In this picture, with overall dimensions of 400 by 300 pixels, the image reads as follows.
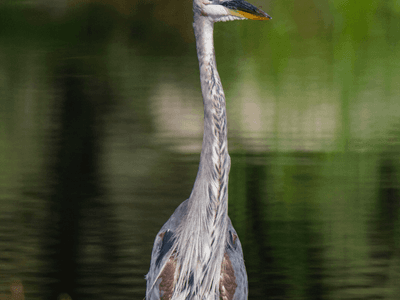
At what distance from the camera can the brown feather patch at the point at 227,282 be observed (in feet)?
9.07

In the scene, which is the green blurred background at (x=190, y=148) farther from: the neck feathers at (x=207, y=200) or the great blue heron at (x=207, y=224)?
the neck feathers at (x=207, y=200)

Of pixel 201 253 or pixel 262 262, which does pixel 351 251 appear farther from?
pixel 201 253

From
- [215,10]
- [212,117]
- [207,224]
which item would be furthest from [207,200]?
[215,10]

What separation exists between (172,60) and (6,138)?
6.86 meters

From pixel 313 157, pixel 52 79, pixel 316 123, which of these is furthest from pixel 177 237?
pixel 52 79

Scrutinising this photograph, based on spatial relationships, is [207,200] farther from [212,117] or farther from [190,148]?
[190,148]

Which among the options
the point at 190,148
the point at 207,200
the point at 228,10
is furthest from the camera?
the point at 190,148

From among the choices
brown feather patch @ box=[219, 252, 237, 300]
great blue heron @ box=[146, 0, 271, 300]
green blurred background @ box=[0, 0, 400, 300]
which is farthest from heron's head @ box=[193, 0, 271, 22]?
green blurred background @ box=[0, 0, 400, 300]

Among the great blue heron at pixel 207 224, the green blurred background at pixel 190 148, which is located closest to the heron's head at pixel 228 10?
the great blue heron at pixel 207 224

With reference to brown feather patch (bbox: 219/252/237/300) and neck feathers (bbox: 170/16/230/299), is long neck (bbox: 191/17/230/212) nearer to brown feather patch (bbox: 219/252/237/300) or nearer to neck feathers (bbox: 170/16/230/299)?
neck feathers (bbox: 170/16/230/299)

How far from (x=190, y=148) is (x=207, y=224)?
5644 millimetres

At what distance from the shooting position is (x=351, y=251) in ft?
17.0

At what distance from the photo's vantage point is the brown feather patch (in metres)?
2.76

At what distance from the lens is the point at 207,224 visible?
2.62m
